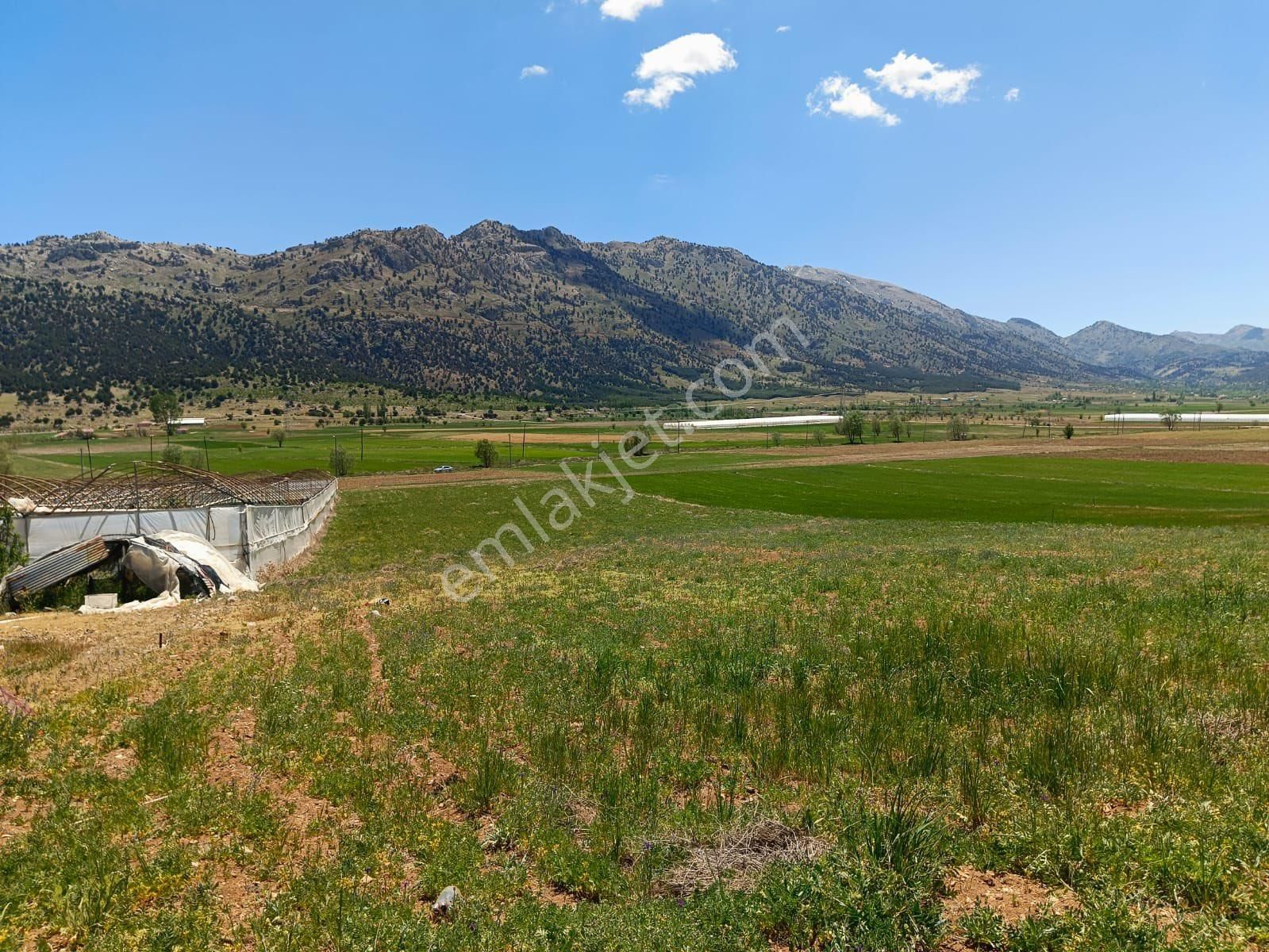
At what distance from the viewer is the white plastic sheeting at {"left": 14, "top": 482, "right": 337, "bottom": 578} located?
27.2 m

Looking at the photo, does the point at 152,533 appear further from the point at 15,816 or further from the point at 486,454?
the point at 486,454

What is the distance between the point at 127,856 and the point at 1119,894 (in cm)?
913

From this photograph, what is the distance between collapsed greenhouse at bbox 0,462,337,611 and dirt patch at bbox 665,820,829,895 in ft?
68.7

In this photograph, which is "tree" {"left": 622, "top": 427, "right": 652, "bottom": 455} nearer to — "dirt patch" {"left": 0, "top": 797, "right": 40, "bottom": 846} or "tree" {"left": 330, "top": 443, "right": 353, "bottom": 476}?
"tree" {"left": 330, "top": 443, "right": 353, "bottom": 476}

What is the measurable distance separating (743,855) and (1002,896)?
223 centimetres

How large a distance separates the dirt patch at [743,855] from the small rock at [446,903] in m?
1.95

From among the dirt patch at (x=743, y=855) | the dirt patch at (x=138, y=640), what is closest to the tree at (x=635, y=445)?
the dirt patch at (x=138, y=640)

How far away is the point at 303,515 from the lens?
40875 millimetres

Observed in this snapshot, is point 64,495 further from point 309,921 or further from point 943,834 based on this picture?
point 943,834

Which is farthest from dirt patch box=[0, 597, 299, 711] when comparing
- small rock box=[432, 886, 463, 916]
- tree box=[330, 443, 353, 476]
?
tree box=[330, 443, 353, 476]

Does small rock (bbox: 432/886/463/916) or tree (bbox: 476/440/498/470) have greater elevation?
tree (bbox: 476/440/498/470)

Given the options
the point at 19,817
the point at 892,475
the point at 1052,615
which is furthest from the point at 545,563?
the point at 892,475

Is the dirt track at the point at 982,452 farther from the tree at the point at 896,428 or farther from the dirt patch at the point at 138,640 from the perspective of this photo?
the dirt patch at the point at 138,640

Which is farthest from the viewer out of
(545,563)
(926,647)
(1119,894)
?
(545,563)
